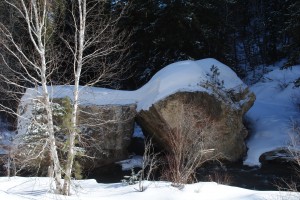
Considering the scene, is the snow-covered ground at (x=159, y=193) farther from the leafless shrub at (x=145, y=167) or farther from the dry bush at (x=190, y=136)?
the dry bush at (x=190, y=136)

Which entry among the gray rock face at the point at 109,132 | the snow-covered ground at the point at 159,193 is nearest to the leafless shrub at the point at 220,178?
the gray rock face at the point at 109,132

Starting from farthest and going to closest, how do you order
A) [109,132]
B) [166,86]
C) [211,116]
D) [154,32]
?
[154,32]
[109,132]
[166,86]
[211,116]

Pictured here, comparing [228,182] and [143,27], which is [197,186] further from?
[143,27]

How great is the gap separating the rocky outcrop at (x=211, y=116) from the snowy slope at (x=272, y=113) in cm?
96

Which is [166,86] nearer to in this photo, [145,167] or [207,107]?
[207,107]

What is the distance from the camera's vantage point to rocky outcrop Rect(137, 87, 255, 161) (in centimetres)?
1369

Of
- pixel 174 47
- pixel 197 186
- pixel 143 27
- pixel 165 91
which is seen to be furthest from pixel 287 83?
Result: pixel 197 186

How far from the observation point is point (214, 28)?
1950cm

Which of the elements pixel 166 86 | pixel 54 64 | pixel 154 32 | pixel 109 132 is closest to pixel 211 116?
pixel 166 86

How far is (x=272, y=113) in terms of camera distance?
18.3 metres

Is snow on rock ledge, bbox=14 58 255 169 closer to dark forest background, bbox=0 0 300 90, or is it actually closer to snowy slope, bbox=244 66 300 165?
snowy slope, bbox=244 66 300 165

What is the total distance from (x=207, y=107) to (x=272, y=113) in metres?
5.34

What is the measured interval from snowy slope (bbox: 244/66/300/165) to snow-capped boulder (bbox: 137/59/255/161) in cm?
97

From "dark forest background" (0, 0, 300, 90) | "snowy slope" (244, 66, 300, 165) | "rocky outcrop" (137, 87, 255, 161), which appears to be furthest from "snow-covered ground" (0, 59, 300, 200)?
"dark forest background" (0, 0, 300, 90)
